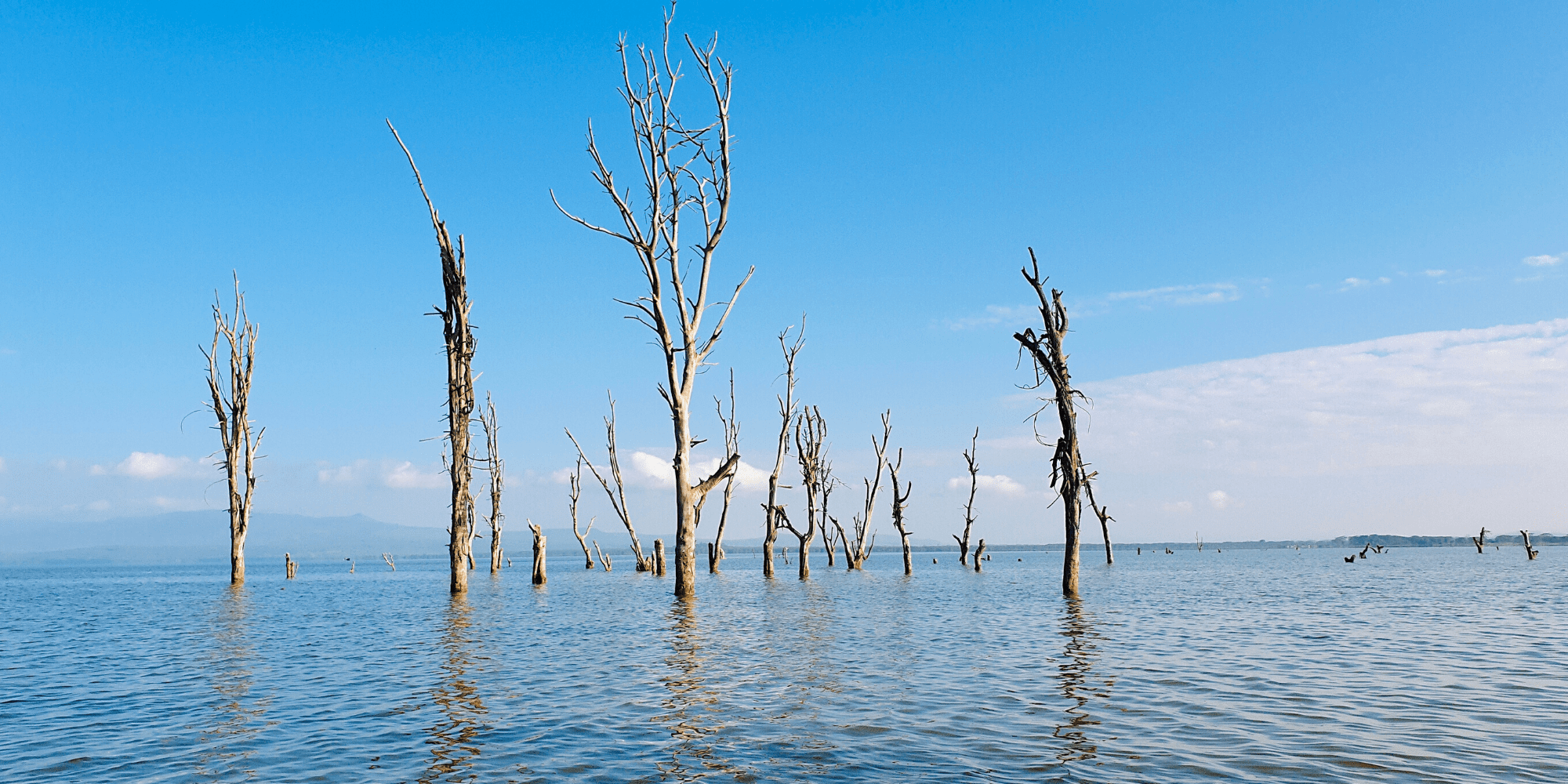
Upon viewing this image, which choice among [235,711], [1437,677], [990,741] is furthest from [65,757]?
Answer: [1437,677]

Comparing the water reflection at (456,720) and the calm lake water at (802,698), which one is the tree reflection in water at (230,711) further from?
the water reflection at (456,720)

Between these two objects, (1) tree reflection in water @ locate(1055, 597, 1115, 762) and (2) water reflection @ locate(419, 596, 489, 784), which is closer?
(2) water reflection @ locate(419, 596, 489, 784)

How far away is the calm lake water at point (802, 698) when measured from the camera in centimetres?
778

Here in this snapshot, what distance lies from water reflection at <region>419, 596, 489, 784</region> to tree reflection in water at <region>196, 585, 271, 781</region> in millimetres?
1494

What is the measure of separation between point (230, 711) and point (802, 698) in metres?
6.45

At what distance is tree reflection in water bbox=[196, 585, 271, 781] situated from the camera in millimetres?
7898

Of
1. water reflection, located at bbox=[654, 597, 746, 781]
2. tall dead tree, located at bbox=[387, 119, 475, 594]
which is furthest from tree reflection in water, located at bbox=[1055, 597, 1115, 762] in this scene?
tall dead tree, located at bbox=[387, 119, 475, 594]

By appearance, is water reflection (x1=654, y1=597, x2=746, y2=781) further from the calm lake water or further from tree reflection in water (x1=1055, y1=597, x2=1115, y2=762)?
tree reflection in water (x1=1055, y1=597, x2=1115, y2=762)

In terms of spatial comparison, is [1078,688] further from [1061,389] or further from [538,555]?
[538,555]

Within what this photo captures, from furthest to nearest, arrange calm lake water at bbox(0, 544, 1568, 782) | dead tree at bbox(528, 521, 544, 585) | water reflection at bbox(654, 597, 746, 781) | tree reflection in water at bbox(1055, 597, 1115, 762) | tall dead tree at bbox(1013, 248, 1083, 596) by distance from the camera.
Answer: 1. dead tree at bbox(528, 521, 544, 585)
2. tall dead tree at bbox(1013, 248, 1083, 596)
3. tree reflection in water at bbox(1055, 597, 1115, 762)
4. calm lake water at bbox(0, 544, 1568, 782)
5. water reflection at bbox(654, 597, 746, 781)

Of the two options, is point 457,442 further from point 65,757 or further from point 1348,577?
point 1348,577

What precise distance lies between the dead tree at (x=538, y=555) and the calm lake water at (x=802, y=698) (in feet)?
58.4

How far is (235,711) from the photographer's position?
34.3 ft

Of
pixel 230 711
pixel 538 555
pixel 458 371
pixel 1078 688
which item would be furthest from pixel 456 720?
pixel 538 555
